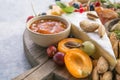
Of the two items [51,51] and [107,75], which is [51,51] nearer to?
[51,51]

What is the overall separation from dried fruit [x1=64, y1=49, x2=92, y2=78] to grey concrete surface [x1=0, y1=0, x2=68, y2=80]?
0.17 meters

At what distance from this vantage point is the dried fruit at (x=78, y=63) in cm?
77

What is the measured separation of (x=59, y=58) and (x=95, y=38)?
122mm

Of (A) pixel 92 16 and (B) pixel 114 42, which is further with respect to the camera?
(A) pixel 92 16

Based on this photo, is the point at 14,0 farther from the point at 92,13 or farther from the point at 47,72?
the point at 47,72

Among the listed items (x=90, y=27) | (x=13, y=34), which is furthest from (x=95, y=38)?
(x=13, y=34)

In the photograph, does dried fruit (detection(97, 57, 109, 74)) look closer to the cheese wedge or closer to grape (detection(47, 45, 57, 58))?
the cheese wedge

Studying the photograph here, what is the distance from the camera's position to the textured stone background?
2.96ft

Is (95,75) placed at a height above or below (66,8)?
below

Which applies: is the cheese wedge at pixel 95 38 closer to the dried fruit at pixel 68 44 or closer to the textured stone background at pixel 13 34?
the dried fruit at pixel 68 44

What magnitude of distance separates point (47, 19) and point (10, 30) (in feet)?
0.70

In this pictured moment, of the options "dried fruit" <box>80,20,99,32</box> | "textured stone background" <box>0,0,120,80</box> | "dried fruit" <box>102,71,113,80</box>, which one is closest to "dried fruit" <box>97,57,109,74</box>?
"dried fruit" <box>102,71,113,80</box>

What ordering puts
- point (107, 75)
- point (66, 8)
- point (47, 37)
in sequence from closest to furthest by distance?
point (107, 75), point (47, 37), point (66, 8)

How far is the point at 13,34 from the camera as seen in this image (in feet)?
3.53
